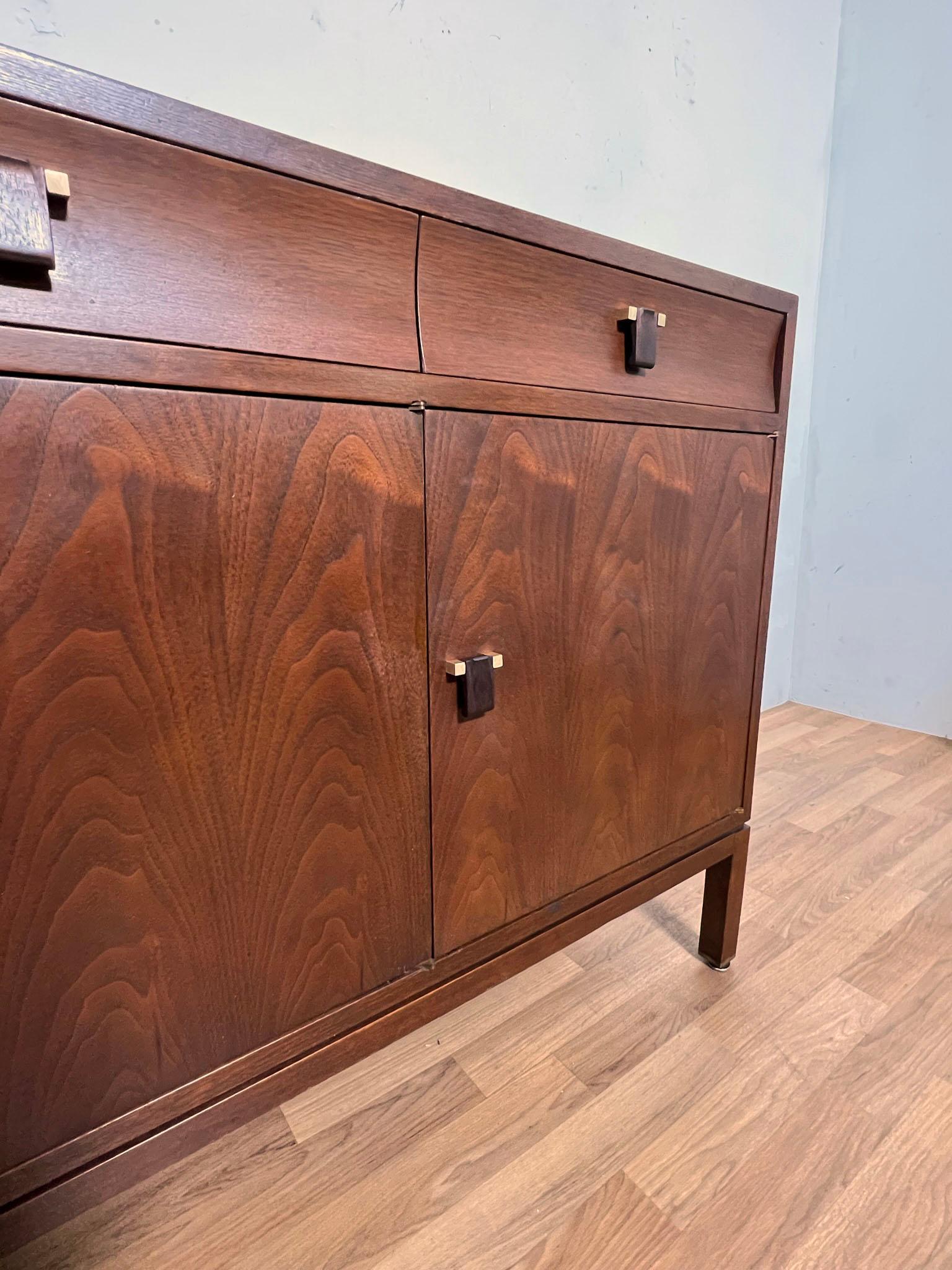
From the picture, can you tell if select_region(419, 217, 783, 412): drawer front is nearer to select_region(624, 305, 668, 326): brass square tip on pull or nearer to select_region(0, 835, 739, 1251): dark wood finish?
select_region(624, 305, 668, 326): brass square tip on pull

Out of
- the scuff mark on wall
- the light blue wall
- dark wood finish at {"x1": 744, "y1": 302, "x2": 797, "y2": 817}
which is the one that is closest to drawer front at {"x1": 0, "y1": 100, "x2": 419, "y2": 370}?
dark wood finish at {"x1": 744, "y1": 302, "x2": 797, "y2": 817}

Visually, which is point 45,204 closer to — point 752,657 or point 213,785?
point 213,785

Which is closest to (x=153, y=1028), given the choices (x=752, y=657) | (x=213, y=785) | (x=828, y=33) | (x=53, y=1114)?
(x=53, y=1114)

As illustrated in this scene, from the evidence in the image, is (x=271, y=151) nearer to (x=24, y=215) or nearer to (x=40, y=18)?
(x=24, y=215)

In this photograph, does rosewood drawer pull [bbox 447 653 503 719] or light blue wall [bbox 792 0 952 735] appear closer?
rosewood drawer pull [bbox 447 653 503 719]

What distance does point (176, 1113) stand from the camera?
51 centimetres

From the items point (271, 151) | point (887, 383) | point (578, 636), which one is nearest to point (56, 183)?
point (271, 151)

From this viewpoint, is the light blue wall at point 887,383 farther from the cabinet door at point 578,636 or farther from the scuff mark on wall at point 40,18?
the scuff mark on wall at point 40,18

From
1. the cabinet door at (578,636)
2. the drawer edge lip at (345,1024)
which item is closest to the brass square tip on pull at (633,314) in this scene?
the cabinet door at (578,636)

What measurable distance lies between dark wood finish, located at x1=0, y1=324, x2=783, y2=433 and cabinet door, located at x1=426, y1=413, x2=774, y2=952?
0.06ft

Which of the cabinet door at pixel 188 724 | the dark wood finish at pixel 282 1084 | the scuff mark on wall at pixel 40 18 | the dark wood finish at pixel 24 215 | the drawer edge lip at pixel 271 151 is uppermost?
the scuff mark on wall at pixel 40 18

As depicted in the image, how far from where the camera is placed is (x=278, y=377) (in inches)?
18.4

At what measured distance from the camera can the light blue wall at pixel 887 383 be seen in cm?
175

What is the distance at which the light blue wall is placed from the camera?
5.75 feet
